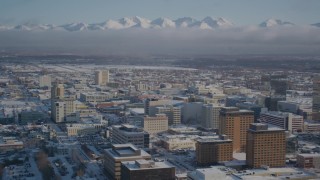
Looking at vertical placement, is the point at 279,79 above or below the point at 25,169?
above

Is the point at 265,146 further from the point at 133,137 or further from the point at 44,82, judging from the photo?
the point at 44,82

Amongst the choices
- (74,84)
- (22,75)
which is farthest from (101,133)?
(22,75)

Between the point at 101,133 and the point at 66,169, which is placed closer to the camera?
the point at 66,169

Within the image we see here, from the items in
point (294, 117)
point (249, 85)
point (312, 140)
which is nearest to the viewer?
point (312, 140)

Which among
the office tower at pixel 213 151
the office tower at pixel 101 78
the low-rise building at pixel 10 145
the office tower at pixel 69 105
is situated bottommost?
the low-rise building at pixel 10 145

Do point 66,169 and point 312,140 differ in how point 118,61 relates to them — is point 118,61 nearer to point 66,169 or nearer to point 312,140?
point 312,140

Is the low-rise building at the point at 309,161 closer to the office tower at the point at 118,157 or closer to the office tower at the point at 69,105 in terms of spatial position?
the office tower at the point at 118,157

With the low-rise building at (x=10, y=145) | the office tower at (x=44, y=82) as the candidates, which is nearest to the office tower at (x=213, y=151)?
the low-rise building at (x=10, y=145)
